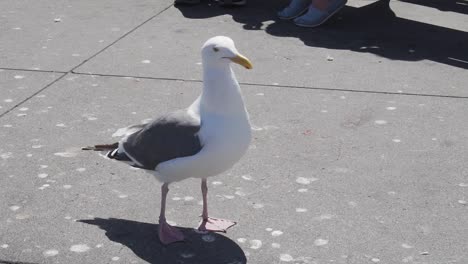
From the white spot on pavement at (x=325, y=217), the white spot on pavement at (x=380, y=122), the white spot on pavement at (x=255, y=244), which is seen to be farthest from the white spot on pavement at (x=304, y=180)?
the white spot on pavement at (x=380, y=122)

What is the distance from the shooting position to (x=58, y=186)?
478cm

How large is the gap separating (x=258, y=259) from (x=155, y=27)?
4.75 m

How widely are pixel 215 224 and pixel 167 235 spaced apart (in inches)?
11.3

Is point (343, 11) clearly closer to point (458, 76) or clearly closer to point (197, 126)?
point (458, 76)

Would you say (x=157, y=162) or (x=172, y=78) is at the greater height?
(x=157, y=162)

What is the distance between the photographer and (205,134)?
3.94 meters

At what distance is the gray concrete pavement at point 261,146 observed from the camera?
164 inches

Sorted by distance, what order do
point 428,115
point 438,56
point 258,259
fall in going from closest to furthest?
1. point 258,259
2. point 428,115
3. point 438,56

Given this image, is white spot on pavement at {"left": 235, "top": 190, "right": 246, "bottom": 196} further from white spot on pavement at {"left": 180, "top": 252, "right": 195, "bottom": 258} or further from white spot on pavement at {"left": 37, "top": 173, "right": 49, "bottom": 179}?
white spot on pavement at {"left": 37, "top": 173, "right": 49, "bottom": 179}

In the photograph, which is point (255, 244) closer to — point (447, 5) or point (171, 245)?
point (171, 245)

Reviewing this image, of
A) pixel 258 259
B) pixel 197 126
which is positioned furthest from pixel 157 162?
pixel 258 259

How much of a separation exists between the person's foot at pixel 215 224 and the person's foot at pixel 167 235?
0.15 metres

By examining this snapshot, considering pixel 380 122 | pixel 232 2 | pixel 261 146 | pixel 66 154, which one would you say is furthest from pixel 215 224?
pixel 232 2

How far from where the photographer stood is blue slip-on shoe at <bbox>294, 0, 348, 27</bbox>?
27.1 feet
